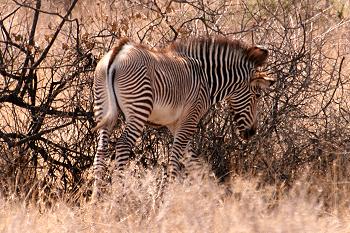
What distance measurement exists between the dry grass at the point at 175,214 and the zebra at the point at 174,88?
819mm

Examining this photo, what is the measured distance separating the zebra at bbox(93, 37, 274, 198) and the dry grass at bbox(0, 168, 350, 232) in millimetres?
819

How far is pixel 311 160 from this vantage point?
9188mm

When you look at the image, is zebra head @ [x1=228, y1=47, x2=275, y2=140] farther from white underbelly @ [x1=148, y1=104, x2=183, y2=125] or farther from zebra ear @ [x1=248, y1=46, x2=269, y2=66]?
white underbelly @ [x1=148, y1=104, x2=183, y2=125]

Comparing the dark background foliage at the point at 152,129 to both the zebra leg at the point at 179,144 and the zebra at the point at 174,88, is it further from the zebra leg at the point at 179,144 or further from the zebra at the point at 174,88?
the zebra leg at the point at 179,144

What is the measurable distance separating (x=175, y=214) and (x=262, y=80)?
11.3ft

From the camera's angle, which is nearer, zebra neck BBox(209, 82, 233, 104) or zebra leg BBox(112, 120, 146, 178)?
zebra leg BBox(112, 120, 146, 178)

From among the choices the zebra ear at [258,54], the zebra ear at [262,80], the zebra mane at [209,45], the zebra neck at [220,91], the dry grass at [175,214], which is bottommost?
the dry grass at [175,214]

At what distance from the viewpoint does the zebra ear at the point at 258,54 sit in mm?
9172

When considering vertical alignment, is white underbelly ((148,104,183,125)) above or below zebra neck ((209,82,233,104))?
below

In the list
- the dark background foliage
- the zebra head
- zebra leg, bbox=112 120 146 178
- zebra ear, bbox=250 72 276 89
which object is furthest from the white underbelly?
zebra ear, bbox=250 72 276 89

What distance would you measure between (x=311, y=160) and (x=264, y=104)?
988mm

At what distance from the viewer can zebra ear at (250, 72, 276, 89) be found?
30.4 ft

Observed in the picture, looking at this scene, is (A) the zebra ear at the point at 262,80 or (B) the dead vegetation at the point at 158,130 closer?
(B) the dead vegetation at the point at 158,130

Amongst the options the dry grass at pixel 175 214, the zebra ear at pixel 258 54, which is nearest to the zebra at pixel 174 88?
the zebra ear at pixel 258 54
